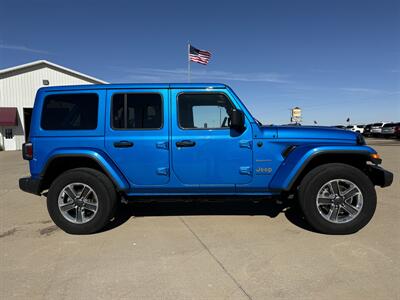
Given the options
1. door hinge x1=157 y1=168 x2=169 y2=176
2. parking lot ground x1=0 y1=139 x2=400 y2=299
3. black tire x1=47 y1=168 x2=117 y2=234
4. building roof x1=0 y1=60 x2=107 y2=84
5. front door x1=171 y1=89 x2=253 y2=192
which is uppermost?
building roof x1=0 y1=60 x2=107 y2=84

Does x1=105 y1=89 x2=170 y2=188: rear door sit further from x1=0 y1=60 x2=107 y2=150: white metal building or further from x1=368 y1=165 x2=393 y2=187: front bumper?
x1=0 y1=60 x2=107 y2=150: white metal building

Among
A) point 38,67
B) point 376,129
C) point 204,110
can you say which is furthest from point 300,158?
point 376,129

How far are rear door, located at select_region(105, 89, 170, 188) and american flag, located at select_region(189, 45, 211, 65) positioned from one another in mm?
16401

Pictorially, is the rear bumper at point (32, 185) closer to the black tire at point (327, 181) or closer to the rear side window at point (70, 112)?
the rear side window at point (70, 112)

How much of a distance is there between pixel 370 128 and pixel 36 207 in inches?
1386

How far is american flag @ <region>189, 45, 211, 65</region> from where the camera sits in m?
20.0

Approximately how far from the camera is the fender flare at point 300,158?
3.92 metres

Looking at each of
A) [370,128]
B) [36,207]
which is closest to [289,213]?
[36,207]

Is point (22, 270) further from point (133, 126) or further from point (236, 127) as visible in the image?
point (236, 127)

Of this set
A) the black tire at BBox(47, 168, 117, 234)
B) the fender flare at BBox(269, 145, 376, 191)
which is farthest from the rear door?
the fender flare at BBox(269, 145, 376, 191)

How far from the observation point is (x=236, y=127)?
411cm

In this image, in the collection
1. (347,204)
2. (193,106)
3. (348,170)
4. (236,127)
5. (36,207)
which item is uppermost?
(193,106)

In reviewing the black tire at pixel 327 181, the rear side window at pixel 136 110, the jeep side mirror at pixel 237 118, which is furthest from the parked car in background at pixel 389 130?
the rear side window at pixel 136 110

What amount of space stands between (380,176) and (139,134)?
325cm
